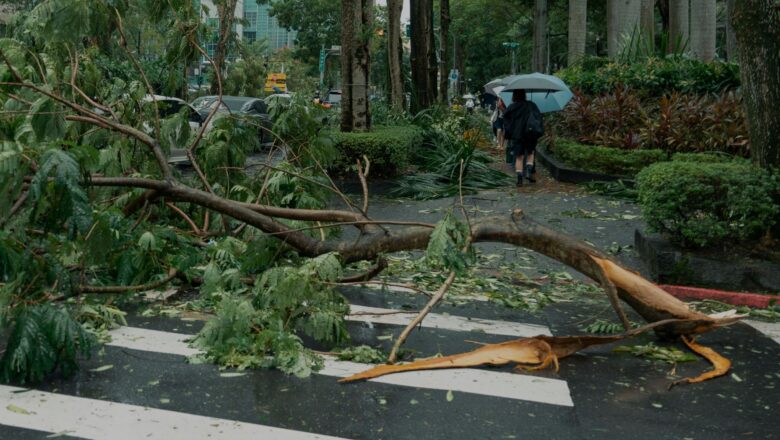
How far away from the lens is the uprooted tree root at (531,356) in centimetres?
649

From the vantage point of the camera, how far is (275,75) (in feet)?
237

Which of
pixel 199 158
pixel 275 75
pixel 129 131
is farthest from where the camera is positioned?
pixel 275 75

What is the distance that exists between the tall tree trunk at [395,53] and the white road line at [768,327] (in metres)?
16.8

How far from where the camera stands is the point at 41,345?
6027mm

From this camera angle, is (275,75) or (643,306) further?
(275,75)

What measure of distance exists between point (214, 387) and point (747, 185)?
5.88m

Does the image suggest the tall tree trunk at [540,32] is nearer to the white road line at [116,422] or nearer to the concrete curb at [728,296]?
the concrete curb at [728,296]

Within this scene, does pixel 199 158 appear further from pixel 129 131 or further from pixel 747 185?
pixel 747 185

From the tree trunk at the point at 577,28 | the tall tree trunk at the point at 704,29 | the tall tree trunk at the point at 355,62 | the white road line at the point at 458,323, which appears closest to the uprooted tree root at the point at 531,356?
the white road line at the point at 458,323

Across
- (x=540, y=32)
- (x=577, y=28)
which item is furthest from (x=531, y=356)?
(x=540, y=32)

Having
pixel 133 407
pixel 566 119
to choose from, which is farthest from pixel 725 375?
pixel 566 119

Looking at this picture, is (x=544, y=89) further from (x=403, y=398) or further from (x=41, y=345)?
(x=41, y=345)

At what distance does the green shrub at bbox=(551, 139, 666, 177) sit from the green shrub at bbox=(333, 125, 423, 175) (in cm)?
314

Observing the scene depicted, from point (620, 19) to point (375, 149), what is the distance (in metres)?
12.5
